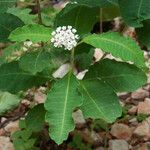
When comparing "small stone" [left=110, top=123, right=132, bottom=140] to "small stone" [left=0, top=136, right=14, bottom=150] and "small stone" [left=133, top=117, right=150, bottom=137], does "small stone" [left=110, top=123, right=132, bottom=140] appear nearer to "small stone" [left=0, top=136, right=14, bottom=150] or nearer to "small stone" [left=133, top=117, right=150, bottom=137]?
"small stone" [left=133, top=117, right=150, bottom=137]

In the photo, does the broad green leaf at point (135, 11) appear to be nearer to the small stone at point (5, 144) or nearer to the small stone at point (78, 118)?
the small stone at point (78, 118)

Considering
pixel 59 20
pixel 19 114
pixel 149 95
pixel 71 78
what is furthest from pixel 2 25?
pixel 149 95

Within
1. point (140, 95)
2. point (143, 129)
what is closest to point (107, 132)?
point (143, 129)

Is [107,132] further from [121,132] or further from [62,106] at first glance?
[62,106]

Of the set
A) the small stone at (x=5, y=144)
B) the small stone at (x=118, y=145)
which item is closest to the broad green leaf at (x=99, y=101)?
the small stone at (x=118, y=145)

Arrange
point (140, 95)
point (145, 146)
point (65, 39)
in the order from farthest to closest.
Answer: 1. point (140, 95)
2. point (145, 146)
3. point (65, 39)

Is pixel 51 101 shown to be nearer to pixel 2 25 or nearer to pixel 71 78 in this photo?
pixel 71 78

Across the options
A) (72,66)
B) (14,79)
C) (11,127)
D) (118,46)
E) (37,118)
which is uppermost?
(118,46)
